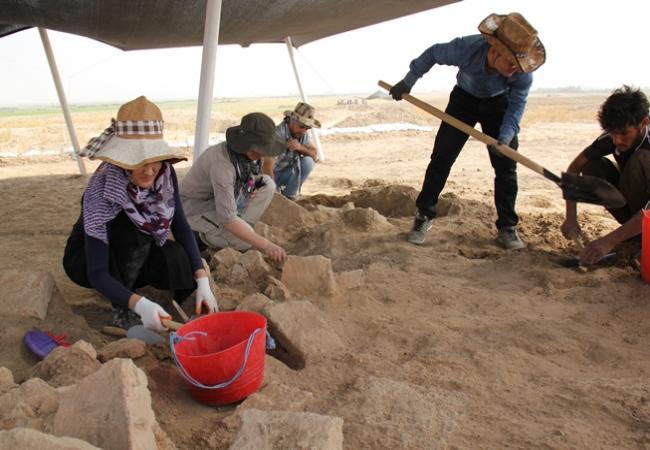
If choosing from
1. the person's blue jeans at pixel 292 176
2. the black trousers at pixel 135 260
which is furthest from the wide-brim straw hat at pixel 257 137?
the person's blue jeans at pixel 292 176

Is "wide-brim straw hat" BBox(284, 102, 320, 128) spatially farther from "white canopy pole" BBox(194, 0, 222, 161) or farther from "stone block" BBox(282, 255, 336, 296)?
"stone block" BBox(282, 255, 336, 296)

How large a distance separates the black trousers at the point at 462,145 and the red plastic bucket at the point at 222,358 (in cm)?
196

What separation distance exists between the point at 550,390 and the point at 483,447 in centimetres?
47

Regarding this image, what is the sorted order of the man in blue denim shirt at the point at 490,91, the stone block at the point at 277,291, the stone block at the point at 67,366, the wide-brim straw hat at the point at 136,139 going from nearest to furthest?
1. the stone block at the point at 67,366
2. the wide-brim straw hat at the point at 136,139
3. the stone block at the point at 277,291
4. the man in blue denim shirt at the point at 490,91

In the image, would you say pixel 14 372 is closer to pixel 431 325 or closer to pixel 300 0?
pixel 431 325

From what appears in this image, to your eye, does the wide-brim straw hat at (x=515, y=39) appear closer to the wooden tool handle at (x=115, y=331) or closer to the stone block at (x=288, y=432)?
the stone block at (x=288, y=432)

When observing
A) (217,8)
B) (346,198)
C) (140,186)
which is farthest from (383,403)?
(346,198)

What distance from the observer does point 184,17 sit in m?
5.65

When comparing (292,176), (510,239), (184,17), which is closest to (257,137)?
(510,239)

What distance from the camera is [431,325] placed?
238 cm

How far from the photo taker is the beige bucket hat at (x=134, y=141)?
6.92ft

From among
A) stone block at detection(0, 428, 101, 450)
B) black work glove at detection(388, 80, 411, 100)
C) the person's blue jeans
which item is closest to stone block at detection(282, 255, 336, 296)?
black work glove at detection(388, 80, 411, 100)

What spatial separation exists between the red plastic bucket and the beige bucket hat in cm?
69

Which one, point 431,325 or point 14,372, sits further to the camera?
point 431,325
